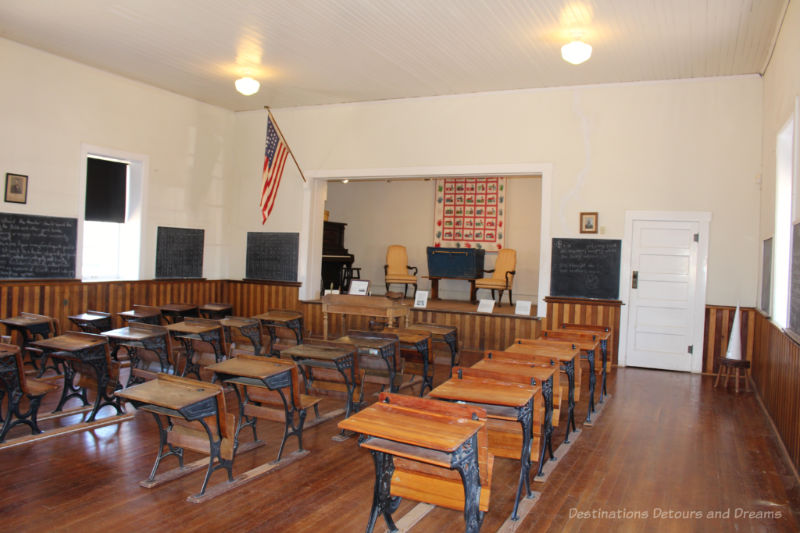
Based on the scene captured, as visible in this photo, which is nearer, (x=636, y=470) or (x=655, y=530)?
(x=655, y=530)

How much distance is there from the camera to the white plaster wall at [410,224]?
478 inches

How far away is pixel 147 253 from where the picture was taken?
9180 millimetres

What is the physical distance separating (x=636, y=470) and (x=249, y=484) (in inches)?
106

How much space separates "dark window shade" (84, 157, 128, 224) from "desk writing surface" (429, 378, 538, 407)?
7.36m

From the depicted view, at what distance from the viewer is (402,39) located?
22.2ft

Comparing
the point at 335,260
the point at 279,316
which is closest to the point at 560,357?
the point at 279,316

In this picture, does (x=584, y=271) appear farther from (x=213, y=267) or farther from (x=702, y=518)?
(x=213, y=267)

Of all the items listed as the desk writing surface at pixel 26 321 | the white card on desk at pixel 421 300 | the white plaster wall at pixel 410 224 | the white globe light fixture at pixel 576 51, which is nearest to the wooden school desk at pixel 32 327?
the desk writing surface at pixel 26 321

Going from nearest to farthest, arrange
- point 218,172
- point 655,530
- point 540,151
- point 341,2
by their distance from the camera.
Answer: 1. point 655,530
2. point 341,2
3. point 540,151
4. point 218,172

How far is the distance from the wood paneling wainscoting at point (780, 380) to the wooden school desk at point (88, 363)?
521cm

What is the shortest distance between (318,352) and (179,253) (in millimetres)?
6005

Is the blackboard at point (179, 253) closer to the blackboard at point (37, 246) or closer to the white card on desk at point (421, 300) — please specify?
the blackboard at point (37, 246)

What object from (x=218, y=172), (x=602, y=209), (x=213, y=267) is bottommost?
(x=213, y=267)

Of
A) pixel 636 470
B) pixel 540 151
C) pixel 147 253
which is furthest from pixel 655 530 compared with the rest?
pixel 147 253
